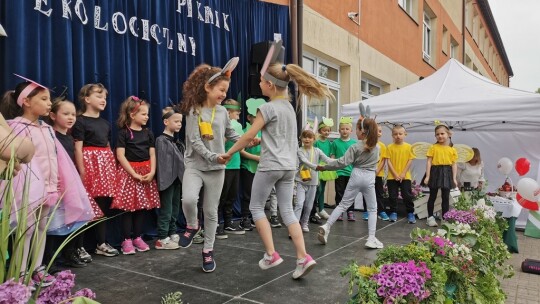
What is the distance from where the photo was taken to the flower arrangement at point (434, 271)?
7.26 feet

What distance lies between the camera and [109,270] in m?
3.69

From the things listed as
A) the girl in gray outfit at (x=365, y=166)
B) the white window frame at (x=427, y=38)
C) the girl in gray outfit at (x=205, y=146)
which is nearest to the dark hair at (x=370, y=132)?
the girl in gray outfit at (x=365, y=166)

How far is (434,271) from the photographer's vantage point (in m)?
2.43

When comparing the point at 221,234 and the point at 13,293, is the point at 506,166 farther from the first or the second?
the point at 13,293

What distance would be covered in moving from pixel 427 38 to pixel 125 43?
1520 centimetres

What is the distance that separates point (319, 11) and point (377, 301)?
290 inches

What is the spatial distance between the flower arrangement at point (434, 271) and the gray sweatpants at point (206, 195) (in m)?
1.38

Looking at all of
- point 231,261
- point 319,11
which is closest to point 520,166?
point 319,11

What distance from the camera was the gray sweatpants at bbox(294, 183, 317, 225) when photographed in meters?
5.59

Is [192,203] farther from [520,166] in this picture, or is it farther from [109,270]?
[520,166]

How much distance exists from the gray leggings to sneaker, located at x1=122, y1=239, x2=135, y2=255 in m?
1.50

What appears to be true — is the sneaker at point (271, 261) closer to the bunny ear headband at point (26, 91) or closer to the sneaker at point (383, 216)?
the bunny ear headband at point (26, 91)

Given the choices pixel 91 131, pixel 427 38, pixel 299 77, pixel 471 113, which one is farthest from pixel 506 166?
pixel 427 38

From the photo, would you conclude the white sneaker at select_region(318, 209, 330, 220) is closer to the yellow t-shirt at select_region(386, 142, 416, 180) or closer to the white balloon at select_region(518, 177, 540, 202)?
the yellow t-shirt at select_region(386, 142, 416, 180)
